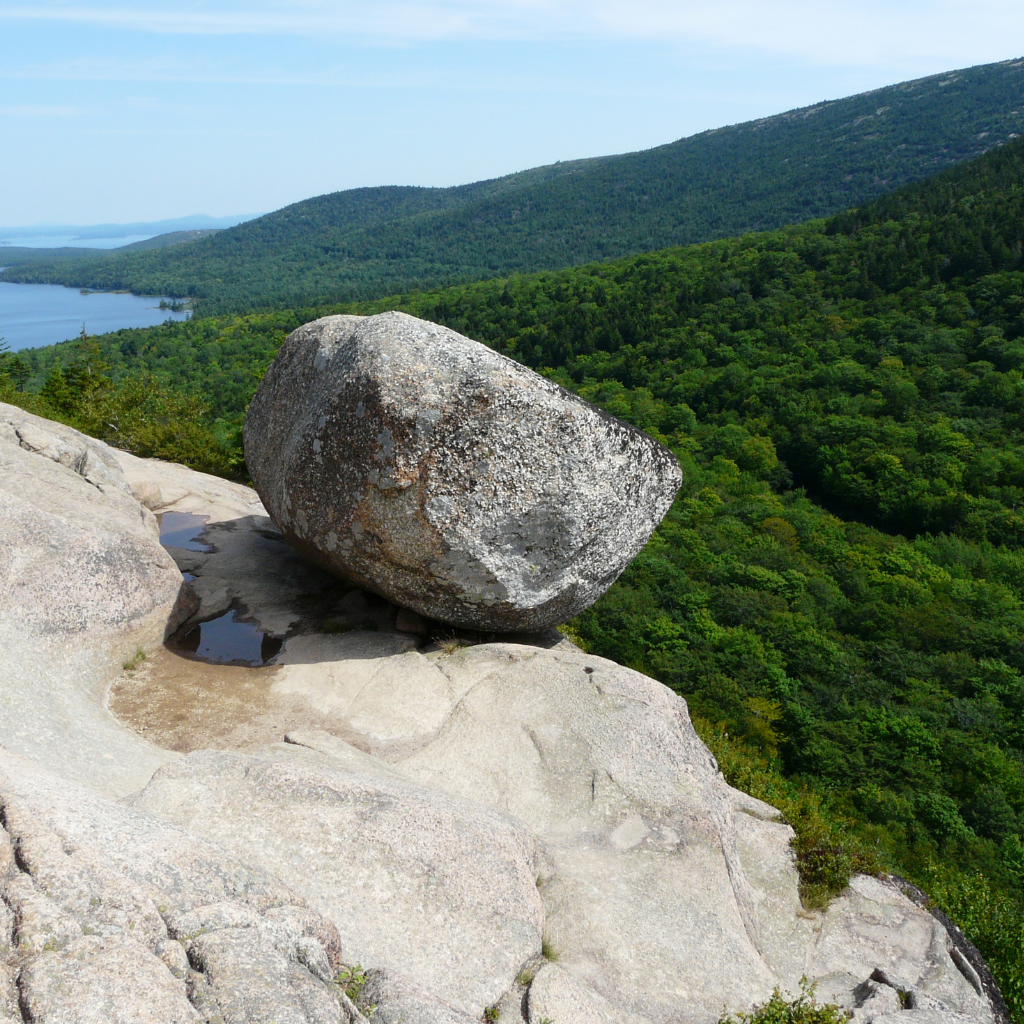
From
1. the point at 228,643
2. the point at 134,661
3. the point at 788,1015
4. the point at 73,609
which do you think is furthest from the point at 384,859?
the point at 228,643

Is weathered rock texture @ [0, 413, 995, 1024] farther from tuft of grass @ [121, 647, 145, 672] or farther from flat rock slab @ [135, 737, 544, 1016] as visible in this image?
tuft of grass @ [121, 647, 145, 672]

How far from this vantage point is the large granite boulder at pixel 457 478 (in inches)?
361

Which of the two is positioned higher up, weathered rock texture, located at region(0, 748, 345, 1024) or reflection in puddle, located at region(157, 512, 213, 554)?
weathered rock texture, located at region(0, 748, 345, 1024)

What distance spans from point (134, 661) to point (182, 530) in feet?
16.8

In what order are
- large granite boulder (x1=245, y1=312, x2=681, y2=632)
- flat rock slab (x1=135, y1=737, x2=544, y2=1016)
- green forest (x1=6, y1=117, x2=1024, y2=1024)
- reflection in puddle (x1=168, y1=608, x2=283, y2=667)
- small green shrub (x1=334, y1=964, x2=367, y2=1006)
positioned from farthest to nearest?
green forest (x1=6, y1=117, x2=1024, y2=1024) < reflection in puddle (x1=168, y1=608, x2=283, y2=667) < large granite boulder (x1=245, y1=312, x2=681, y2=632) < flat rock slab (x1=135, y1=737, x2=544, y2=1016) < small green shrub (x1=334, y1=964, x2=367, y2=1006)

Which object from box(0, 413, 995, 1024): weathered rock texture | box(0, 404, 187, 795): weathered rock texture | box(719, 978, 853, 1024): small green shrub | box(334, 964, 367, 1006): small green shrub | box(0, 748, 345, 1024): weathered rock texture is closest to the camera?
box(0, 748, 345, 1024): weathered rock texture

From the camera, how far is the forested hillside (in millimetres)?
138750

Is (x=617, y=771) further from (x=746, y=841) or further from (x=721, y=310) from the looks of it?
(x=721, y=310)

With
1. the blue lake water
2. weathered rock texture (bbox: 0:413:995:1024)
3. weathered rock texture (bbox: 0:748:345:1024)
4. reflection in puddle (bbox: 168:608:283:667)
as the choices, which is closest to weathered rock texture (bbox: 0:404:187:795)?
weathered rock texture (bbox: 0:413:995:1024)

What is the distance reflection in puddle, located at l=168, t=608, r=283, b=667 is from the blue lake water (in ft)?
325

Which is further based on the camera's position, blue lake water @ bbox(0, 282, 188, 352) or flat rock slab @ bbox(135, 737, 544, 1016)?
blue lake water @ bbox(0, 282, 188, 352)

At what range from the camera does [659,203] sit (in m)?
166

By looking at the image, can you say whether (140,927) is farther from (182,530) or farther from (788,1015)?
(182,530)

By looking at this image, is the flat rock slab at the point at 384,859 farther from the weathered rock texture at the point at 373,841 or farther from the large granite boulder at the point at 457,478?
the large granite boulder at the point at 457,478
